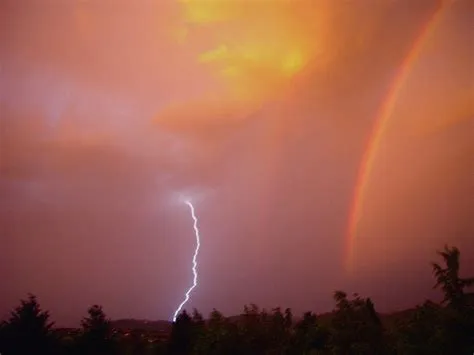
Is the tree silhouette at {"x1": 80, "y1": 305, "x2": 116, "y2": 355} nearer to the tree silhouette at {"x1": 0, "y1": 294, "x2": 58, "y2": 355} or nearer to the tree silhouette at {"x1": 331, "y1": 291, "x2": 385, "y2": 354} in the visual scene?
the tree silhouette at {"x1": 0, "y1": 294, "x2": 58, "y2": 355}

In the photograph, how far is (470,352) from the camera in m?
14.8

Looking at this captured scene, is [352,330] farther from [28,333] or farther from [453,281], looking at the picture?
[28,333]

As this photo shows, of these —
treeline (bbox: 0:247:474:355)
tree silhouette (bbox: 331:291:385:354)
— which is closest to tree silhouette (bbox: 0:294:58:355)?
treeline (bbox: 0:247:474:355)

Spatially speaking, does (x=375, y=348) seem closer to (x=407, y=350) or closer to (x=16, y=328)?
(x=407, y=350)

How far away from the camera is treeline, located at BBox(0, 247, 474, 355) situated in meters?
16.0

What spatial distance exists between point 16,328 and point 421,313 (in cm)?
1960

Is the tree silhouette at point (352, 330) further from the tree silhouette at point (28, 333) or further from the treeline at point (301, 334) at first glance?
the tree silhouette at point (28, 333)

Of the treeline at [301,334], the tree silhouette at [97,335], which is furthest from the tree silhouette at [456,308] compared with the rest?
the tree silhouette at [97,335]

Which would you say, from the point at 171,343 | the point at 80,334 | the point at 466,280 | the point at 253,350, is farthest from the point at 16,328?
the point at 466,280

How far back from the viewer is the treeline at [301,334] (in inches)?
630

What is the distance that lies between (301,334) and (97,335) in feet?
35.0

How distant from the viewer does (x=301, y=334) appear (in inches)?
901

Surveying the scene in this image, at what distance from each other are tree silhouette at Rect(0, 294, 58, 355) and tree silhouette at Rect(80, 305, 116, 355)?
4.96 feet

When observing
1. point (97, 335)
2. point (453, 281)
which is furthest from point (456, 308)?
point (97, 335)
